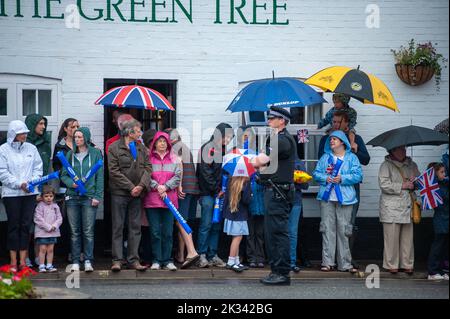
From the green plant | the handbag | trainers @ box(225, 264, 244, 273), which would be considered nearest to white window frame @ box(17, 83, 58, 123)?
trainers @ box(225, 264, 244, 273)

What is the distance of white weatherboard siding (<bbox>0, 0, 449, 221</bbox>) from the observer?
15.2m

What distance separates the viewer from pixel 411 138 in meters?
14.2

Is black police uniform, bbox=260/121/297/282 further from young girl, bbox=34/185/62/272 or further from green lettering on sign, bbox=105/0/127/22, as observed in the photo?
green lettering on sign, bbox=105/0/127/22

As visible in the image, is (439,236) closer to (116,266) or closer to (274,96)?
(274,96)

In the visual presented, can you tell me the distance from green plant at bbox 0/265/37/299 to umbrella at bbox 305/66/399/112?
5704mm

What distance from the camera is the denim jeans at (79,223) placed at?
1384cm

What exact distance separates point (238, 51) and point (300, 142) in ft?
5.81

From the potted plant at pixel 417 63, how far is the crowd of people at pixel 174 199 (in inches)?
53.0

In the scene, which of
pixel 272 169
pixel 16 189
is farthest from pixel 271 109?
pixel 16 189

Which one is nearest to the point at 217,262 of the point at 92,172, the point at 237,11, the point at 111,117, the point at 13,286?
the point at 92,172

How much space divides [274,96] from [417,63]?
9.63 ft

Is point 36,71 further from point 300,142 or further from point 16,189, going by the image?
point 300,142

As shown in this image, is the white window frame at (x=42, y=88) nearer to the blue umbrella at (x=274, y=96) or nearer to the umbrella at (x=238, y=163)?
the blue umbrella at (x=274, y=96)

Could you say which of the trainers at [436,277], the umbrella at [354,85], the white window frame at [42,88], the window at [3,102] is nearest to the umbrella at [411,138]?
the umbrella at [354,85]
